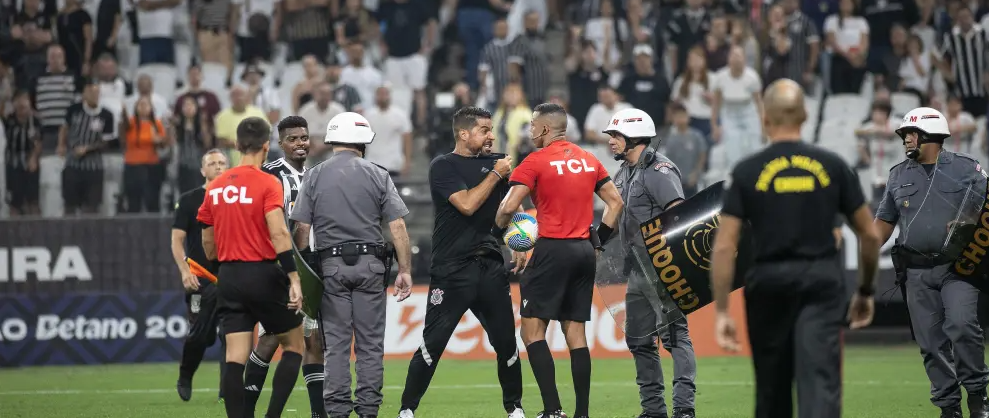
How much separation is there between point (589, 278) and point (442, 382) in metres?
5.41

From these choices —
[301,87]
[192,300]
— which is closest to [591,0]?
[301,87]

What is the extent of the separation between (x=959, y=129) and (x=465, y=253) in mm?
12296

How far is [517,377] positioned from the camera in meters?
10.6

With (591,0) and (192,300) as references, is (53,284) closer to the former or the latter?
(192,300)

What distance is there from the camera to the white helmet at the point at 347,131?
9.84 m

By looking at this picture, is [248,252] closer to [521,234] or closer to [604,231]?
[521,234]

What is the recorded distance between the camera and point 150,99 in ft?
68.0

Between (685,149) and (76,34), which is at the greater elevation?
(76,34)

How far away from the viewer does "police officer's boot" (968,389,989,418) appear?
413 inches

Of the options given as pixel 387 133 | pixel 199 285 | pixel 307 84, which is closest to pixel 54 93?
pixel 307 84

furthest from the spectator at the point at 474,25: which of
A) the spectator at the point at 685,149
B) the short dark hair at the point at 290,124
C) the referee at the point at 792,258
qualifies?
the referee at the point at 792,258

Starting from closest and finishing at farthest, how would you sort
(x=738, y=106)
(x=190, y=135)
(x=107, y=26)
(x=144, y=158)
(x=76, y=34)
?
(x=144, y=158)
(x=190, y=135)
(x=738, y=106)
(x=76, y=34)
(x=107, y=26)

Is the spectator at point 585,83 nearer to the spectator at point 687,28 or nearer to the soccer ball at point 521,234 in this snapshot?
the spectator at point 687,28

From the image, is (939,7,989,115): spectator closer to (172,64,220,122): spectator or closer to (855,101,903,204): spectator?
(855,101,903,204): spectator
